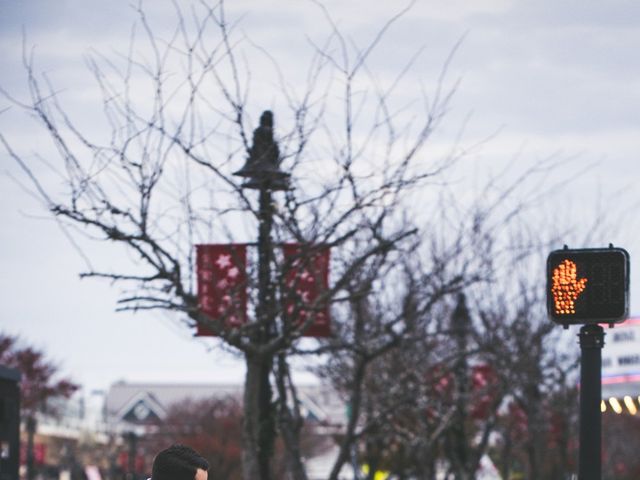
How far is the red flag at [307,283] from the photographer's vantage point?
1505cm

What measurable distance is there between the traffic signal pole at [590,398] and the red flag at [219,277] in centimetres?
641

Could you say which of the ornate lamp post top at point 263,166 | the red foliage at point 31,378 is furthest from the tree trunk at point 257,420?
the red foliage at point 31,378

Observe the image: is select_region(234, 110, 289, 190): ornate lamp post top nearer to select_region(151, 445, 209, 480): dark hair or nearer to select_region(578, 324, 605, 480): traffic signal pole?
select_region(578, 324, 605, 480): traffic signal pole

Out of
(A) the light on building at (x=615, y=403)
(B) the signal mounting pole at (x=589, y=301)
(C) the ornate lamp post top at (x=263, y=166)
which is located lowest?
(A) the light on building at (x=615, y=403)

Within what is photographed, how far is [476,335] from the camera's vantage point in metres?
30.2

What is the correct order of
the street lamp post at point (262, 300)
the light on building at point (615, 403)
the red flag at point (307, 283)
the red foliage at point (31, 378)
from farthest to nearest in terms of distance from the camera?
the red foliage at point (31, 378)
the light on building at point (615, 403)
the red flag at point (307, 283)
the street lamp post at point (262, 300)

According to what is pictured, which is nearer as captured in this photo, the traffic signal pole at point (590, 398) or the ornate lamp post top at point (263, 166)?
the traffic signal pole at point (590, 398)

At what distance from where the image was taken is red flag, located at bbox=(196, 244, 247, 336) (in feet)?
50.1

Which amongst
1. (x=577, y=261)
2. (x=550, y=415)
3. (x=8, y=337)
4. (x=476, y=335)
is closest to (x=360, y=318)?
(x=476, y=335)

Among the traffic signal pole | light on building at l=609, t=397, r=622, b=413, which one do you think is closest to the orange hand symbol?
the traffic signal pole

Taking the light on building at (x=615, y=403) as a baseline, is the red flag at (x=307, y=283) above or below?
above

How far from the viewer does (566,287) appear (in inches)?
358

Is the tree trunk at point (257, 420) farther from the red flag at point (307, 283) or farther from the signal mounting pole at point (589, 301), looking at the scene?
the signal mounting pole at point (589, 301)

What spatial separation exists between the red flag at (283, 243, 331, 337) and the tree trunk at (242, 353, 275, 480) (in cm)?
65
